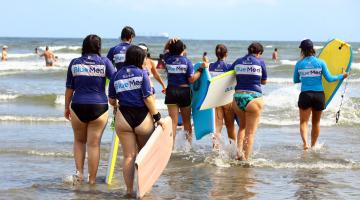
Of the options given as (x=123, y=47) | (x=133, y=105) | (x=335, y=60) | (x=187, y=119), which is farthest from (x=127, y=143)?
(x=335, y=60)

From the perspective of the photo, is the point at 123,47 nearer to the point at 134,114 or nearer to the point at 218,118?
the point at 134,114

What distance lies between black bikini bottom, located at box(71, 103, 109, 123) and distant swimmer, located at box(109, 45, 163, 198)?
360 mm

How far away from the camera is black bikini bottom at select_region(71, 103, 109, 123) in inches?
255

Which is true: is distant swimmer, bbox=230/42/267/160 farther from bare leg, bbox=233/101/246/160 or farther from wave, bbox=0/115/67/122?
wave, bbox=0/115/67/122

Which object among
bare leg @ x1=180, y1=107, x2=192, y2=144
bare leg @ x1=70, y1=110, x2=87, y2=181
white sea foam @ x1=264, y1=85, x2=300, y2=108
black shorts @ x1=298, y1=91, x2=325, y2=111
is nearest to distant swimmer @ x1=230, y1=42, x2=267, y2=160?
bare leg @ x1=180, y1=107, x2=192, y2=144

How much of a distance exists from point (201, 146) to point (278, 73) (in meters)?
21.3

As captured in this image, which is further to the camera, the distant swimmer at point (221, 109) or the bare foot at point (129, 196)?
the distant swimmer at point (221, 109)

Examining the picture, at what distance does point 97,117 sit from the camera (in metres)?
6.52

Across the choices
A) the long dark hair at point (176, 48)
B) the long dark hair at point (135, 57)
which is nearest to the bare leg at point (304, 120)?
the long dark hair at point (176, 48)

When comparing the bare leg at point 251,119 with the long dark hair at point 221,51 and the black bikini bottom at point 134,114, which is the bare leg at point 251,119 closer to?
the long dark hair at point 221,51

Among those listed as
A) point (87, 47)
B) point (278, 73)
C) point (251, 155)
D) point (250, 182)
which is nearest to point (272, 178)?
point (250, 182)

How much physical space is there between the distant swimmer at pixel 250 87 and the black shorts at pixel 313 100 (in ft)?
3.99

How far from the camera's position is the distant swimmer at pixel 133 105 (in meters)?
5.97

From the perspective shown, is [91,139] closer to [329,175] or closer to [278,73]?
[329,175]
